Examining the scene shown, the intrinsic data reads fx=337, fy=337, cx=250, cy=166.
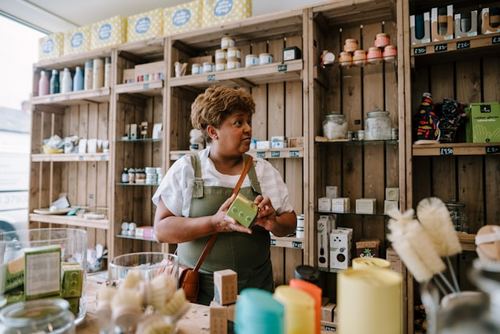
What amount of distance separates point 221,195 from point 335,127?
49.6 inches

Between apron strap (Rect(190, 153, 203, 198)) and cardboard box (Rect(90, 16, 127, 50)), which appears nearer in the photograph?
apron strap (Rect(190, 153, 203, 198))

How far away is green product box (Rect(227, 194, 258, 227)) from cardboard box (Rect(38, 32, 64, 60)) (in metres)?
3.60

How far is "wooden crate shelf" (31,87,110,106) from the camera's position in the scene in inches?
139

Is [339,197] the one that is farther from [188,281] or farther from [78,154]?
[78,154]

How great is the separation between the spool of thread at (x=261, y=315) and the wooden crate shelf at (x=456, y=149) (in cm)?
200

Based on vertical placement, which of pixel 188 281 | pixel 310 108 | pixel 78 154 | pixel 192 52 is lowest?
pixel 188 281

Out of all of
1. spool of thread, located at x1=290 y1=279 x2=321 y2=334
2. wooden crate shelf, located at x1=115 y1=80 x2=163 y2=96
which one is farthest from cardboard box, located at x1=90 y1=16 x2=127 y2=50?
spool of thread, located at x1=290 y1=279 x2=321 y2=334

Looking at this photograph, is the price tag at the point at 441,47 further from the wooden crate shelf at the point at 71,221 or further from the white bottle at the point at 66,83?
the white bottle at the point at 66,83

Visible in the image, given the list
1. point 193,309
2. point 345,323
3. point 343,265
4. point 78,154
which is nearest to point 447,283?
point 345,323

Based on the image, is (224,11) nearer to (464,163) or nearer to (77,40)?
(77,40)

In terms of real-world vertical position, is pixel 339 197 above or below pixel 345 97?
below

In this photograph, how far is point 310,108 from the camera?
8.28ft

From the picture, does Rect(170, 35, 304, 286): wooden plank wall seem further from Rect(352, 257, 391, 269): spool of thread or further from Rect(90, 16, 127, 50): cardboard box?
Rect(352, 257, 391, 269): spool of thread

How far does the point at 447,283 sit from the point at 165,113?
9.20 feet
